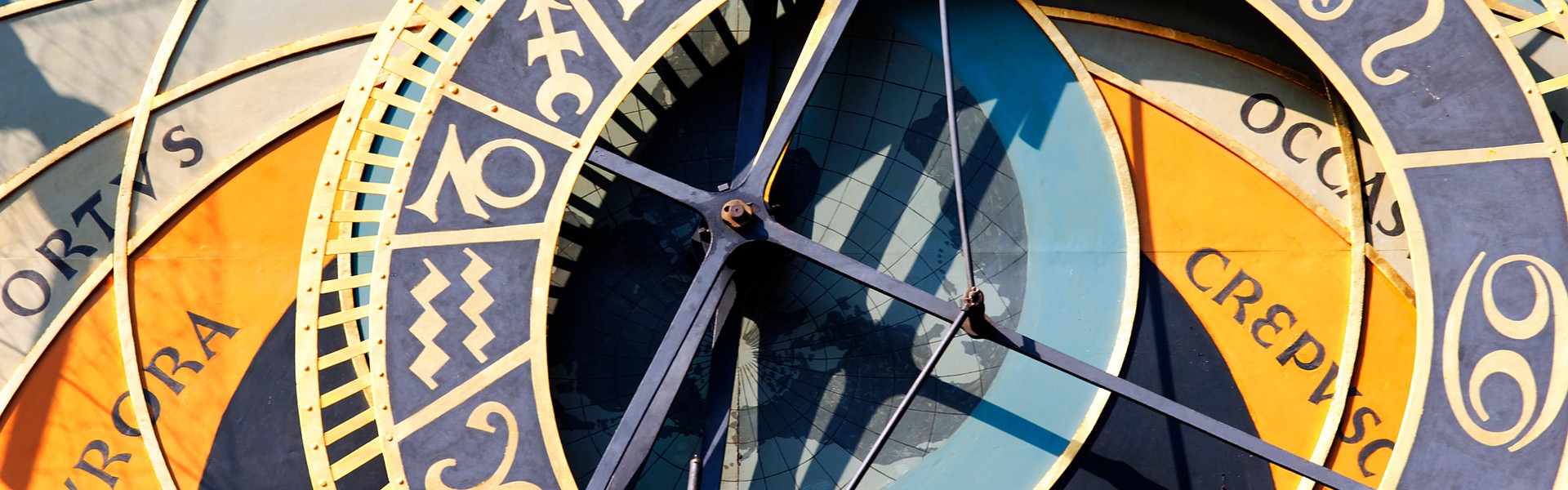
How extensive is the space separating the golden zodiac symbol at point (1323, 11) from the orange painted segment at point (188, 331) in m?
3.12

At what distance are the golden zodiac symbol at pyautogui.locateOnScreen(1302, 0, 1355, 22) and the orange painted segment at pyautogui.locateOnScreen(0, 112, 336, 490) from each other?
3.12 meters

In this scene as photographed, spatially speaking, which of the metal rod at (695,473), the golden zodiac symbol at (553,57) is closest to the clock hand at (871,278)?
the metal rod at (695,473)

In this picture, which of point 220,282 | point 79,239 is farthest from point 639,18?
point 79,239

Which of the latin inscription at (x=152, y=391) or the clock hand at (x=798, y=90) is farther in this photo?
the latin inscription at (x=152, y=391)

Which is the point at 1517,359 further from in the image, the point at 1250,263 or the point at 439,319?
the point at 439,319

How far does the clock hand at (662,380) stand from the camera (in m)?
4.34

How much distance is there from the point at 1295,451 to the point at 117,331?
3785 mm

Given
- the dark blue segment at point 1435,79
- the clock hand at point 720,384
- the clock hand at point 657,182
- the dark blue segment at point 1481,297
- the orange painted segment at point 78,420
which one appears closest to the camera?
the dark blue segment at point 1481,297

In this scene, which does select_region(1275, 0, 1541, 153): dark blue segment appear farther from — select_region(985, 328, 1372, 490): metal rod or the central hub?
the central hub

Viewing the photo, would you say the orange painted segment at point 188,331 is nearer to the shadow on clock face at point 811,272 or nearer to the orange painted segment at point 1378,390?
the shadow on clock face at point 811,272

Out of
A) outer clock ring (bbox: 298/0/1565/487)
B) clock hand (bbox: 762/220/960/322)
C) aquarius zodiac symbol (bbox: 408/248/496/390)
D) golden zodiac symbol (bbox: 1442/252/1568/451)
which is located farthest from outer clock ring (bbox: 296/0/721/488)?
golden zodiac symbol (bbox: 1442/252/1568/451)

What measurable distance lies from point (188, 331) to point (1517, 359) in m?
4.03

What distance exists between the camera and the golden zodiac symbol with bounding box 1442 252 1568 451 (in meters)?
4.11

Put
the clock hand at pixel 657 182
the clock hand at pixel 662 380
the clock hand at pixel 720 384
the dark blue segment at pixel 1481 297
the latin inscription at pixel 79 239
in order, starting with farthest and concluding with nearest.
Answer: the latin inscription at pixel 79 239
the clock hand at pixel 720 384
the clock hand at pixel 657 182
the clock hand at pixel 662 380
the dark blue segment at pixel 1481 297
